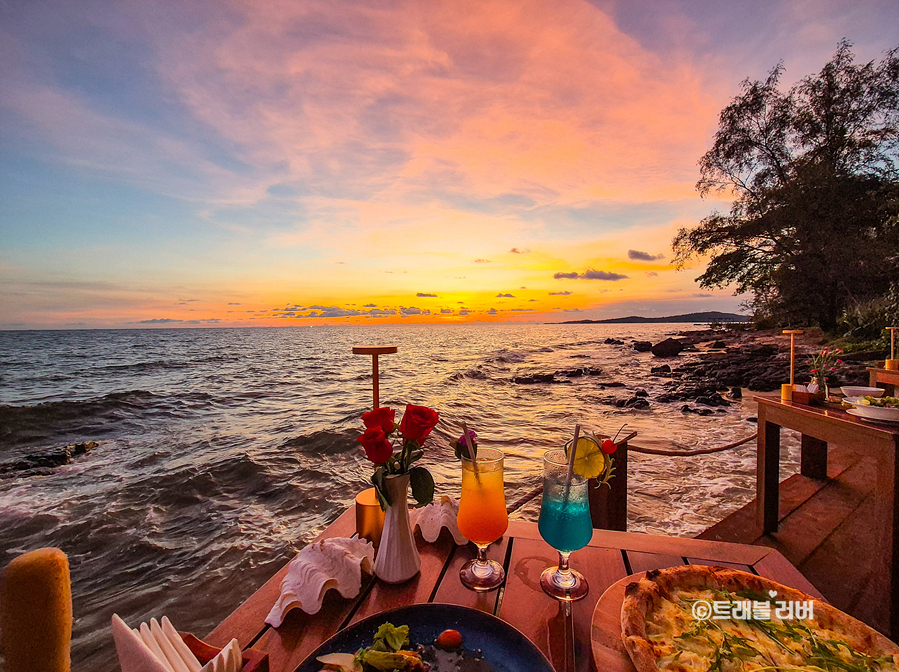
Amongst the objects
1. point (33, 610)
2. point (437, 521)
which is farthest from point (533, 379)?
point (33, 610)

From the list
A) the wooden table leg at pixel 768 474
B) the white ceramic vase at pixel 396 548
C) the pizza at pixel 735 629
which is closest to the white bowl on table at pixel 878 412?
the wooden table leg at pixel 768 474

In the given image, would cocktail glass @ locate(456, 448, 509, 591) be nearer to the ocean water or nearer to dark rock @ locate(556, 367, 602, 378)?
the ocean water

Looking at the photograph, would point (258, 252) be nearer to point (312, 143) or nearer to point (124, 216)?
point (124, 216)

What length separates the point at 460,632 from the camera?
0.85m

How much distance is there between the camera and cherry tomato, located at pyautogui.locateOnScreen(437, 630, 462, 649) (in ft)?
2.69

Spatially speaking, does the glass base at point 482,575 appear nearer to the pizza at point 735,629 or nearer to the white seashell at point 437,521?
the white seashell at point 437,521

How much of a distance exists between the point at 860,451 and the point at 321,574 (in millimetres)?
2879

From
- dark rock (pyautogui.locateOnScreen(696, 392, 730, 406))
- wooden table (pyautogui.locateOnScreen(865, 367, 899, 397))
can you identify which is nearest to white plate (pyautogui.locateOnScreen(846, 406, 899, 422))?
wooden table (pyautogui.locateOnScreen(865, 367, 899, 397))

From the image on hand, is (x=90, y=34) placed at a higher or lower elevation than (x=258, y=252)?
higher

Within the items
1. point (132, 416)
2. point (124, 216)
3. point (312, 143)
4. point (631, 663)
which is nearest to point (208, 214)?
point (124, 216)

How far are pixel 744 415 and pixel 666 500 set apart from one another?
5723 millimetres

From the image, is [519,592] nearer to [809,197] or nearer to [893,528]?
[893,528]

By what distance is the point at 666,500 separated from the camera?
446 cm

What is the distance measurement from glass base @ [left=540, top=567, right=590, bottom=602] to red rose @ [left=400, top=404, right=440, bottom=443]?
572 millimetres
